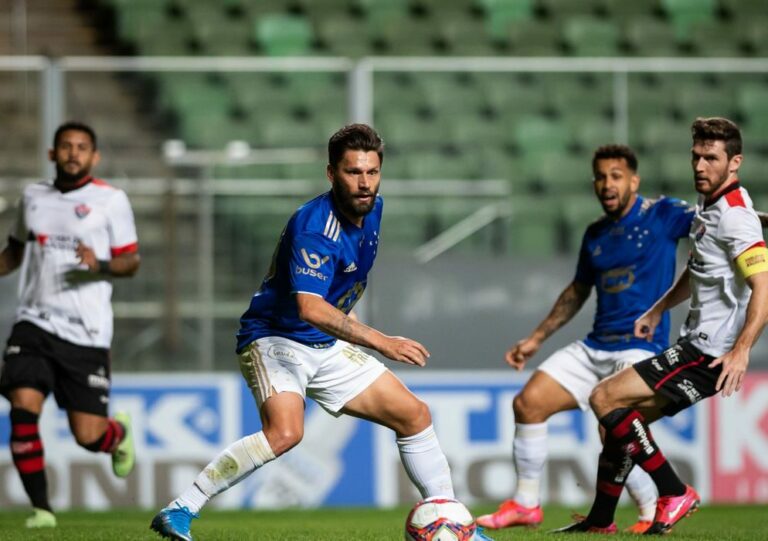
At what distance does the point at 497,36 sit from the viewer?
15.3 meters

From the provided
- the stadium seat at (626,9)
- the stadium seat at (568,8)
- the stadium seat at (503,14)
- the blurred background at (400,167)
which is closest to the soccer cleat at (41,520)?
the blurred background at (400,167)

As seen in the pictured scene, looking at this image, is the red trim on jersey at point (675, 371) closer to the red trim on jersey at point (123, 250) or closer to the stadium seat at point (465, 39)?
the red trim on jersey at point (123, 250)

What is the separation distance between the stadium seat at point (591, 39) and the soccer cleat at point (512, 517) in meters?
8.33

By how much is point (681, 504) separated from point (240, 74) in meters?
6.01

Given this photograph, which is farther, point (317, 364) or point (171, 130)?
point (171, 130)

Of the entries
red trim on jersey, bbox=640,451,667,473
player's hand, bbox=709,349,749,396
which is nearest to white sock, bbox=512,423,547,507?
red trim on jersey, bbox=640,451,667,473

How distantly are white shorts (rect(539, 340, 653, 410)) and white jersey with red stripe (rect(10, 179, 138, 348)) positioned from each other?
8.92ft

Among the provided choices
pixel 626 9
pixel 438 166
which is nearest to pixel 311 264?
pixel 438 166

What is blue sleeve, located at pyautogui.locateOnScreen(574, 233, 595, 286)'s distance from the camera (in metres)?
8.14

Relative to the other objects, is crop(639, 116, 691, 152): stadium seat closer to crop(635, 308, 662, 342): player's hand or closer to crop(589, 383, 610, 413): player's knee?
crop(635, 308, 662, 342): player's hand

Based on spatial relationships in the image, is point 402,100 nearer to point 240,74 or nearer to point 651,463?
point 240,74

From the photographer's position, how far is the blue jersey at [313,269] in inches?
233

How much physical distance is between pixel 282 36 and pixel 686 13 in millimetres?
4597

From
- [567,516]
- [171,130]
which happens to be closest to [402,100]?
[171,130]
